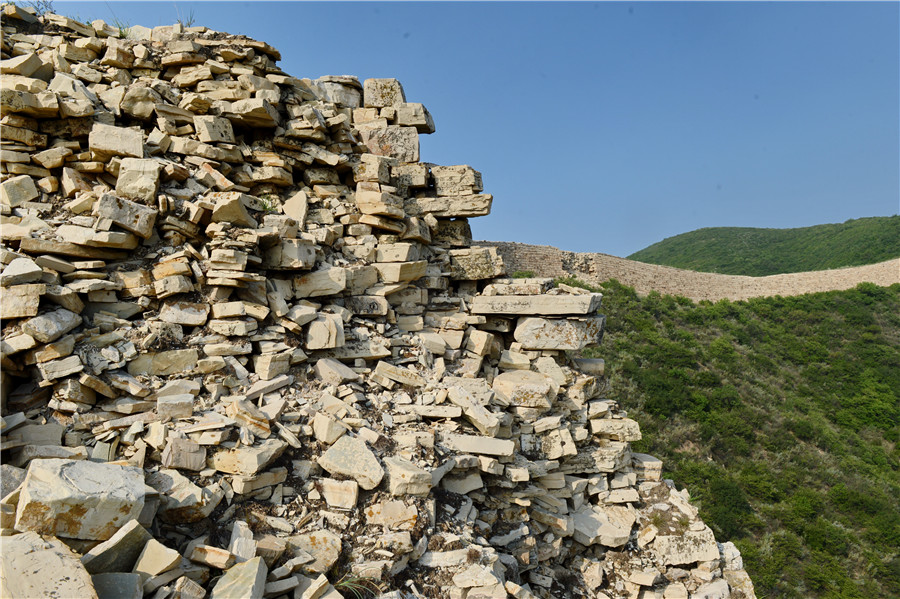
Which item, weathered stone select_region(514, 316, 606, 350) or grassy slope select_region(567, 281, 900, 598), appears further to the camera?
grassy slope select_region(567, 281, 900, 598)

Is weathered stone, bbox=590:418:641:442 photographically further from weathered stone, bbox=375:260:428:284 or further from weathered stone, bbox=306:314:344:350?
weathered stone, bbox=306:314:344:350

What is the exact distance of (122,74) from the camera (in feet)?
19.9

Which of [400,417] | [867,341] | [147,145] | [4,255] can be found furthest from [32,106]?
[867,341]

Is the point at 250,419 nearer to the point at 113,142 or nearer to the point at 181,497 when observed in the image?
the point at 181,497

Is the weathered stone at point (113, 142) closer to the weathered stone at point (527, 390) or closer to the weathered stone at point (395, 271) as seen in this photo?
the weathered stone at point (395, 271)

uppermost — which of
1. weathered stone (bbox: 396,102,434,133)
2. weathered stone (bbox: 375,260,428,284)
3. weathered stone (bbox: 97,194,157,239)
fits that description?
weathered stone (bbox: 396,102,434,133)

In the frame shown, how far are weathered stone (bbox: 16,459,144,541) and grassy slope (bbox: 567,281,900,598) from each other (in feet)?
36.8

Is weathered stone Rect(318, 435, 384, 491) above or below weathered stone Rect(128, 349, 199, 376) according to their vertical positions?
below

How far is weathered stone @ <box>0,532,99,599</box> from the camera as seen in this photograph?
2.30 metres

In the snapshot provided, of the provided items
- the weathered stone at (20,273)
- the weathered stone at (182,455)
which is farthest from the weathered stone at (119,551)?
the weathered stone at (20,273)

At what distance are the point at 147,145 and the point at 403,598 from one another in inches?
208

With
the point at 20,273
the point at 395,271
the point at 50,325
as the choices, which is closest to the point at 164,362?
the point at 50,325

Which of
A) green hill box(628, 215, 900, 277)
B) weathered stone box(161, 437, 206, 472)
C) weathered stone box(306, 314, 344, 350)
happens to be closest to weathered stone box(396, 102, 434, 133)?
weathered stone box(306, 314, 344, 350)

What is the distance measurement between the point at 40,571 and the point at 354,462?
2.02m
